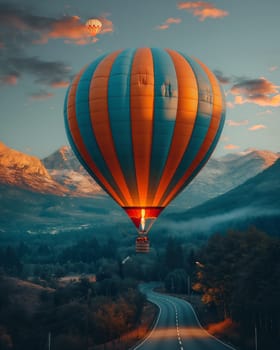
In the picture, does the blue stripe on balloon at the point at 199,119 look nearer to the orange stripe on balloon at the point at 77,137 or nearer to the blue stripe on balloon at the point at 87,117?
the orange stripe on balloon at the point at 77,137

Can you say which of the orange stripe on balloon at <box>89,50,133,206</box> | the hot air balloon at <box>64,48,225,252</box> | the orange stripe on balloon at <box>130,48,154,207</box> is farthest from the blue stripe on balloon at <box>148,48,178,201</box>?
the orange stripe on balloon at <box>89,50,133,206</box>

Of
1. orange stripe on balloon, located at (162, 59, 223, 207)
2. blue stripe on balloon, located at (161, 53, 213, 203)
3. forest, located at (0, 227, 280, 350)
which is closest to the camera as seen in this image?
blue stripe on balloon, located at (161, 53, 213, 203)

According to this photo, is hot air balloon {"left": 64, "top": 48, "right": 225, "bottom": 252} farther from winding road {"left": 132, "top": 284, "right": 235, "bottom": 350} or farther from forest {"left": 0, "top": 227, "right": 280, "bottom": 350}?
winding road {"left": 132, "top": 284, "right": 235, "bottom": 350}

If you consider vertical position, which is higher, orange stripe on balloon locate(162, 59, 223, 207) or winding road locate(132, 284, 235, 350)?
orange stripe on balloon locate(162, 59, 223, 207)

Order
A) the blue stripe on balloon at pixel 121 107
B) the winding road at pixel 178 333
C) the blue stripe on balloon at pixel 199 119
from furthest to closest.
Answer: the winding road at pixel 178 333
the blue stripe on balloon at pixel 199 119
the blue stripe on balloon at pixel 121 107

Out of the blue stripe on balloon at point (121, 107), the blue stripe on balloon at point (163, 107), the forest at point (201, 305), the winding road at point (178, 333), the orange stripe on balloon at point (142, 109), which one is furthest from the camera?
the forest at point (201, 305)

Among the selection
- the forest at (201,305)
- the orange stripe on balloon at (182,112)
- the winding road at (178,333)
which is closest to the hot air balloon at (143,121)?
the orange stripe on balloon at (182,112)

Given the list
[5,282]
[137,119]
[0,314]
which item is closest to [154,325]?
[0,314]
